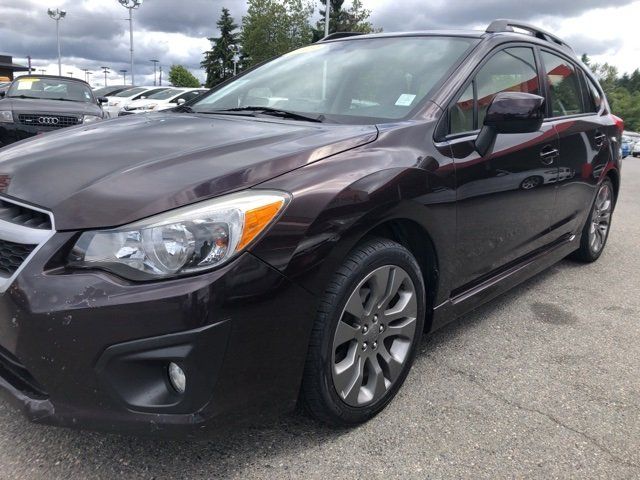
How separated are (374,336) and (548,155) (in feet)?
5.73

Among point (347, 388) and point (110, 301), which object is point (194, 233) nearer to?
point (110, 301)

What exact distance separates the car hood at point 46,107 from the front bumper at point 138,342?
685cm

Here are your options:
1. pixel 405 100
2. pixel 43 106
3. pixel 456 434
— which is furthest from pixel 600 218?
pixel 43 106

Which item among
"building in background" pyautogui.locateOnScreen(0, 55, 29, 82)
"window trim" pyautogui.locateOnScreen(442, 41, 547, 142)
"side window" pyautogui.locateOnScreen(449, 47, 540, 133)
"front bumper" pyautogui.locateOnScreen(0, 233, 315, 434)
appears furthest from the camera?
"building in background" pyautogui.locateOnScreen(0, 55, 29, 82)

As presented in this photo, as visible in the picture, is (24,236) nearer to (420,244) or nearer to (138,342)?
(138,342)

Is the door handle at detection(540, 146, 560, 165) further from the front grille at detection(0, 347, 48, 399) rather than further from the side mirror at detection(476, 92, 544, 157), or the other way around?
the front grille at detection(0, 347, 48, 399)

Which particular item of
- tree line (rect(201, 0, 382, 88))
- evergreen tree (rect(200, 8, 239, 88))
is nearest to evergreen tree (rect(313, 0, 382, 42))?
tree line (rect(201, 0, 382, 88))

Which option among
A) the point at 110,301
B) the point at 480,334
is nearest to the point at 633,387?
the point at 480,334

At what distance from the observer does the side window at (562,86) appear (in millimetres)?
3496

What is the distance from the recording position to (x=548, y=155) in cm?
318

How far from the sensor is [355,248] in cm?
201

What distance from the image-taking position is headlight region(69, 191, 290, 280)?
5.23 feet

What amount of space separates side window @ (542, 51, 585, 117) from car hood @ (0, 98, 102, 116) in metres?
6.57

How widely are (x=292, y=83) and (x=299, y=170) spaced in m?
1.33
